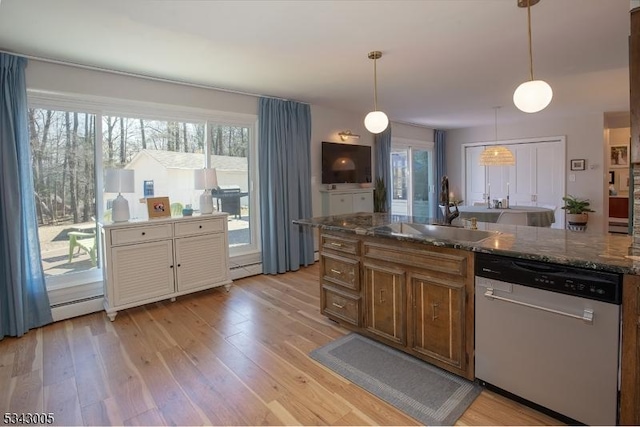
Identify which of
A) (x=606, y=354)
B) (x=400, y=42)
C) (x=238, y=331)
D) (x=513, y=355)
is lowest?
(x=238, y=331)

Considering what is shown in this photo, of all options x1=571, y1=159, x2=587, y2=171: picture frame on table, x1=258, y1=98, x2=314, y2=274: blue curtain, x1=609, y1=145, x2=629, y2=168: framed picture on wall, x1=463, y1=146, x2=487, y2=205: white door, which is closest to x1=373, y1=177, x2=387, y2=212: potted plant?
x1=258, y1=98, x2=314, y2=274: blue curtain

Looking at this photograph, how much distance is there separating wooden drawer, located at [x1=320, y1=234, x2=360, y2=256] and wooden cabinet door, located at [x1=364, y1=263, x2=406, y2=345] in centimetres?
16

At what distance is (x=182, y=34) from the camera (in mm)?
2553

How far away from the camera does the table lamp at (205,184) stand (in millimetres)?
3744

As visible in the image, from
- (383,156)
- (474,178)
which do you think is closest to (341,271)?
(383,156)

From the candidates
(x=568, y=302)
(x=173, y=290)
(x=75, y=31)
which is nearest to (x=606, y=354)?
(x=568, y=302)

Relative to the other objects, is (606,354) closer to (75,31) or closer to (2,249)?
(75,31)

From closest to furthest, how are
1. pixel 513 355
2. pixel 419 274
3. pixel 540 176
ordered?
pixel 513 355 < pixel 419 274 < pixel 540 176

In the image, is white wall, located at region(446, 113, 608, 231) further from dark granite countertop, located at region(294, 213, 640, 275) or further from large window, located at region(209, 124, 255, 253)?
large window, located at region(209, 124, 255, 253)

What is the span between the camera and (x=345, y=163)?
17.9ft

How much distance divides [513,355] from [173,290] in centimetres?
304

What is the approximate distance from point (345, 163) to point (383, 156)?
3.21ft

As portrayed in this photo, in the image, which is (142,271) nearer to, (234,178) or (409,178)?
(234,178)

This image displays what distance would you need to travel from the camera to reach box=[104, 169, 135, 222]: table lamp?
3150mm
